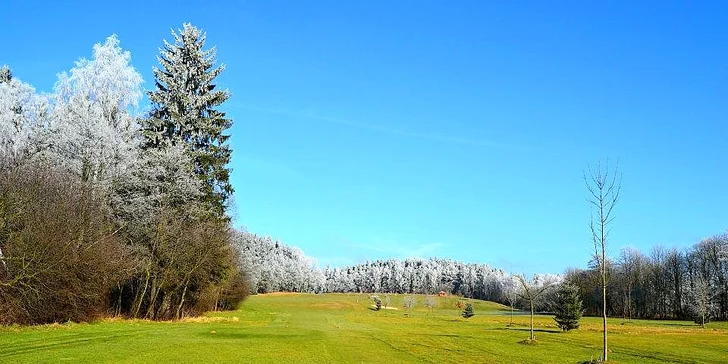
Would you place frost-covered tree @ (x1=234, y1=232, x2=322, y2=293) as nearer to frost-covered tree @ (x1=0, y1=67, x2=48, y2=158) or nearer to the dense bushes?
frost-covered tree @ (x1=0, y1=67, x2=48, y2=158)

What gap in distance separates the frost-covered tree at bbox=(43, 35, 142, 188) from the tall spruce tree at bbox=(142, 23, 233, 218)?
223 centimetres

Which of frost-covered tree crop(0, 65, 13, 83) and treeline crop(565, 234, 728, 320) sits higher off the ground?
frost-covered tree crop(0, 65, 13, 83)

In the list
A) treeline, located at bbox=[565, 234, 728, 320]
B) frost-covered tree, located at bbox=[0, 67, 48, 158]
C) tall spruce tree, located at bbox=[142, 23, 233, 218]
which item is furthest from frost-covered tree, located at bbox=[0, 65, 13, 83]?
treeline, located at bbox=[565, 234, 728, 320]

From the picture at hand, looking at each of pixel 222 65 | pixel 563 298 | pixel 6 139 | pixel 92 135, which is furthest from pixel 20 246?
pixel 563 298

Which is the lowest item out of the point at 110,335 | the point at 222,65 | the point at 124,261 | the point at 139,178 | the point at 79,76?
the point at 110,335

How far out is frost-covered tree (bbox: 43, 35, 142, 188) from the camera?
39.2 metres

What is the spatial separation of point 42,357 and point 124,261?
2097 cm

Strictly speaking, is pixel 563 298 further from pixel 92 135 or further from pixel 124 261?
pixel 92 135

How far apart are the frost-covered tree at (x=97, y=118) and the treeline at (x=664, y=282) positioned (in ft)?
269

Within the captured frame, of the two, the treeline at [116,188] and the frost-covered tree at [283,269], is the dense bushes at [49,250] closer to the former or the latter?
the treeline at [116,188]

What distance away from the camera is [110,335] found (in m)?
26.8

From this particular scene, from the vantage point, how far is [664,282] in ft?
372

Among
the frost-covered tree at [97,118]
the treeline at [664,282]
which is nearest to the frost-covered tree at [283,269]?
the treeline at [664,282]

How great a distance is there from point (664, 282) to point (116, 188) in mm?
109516
